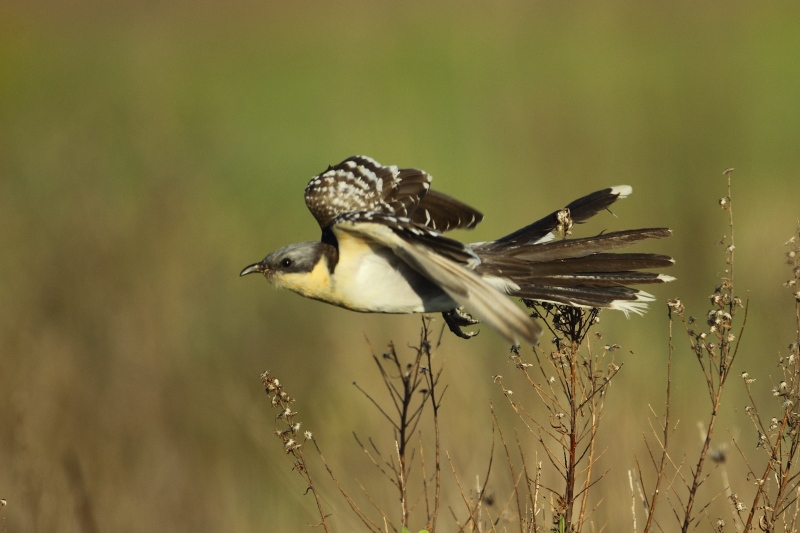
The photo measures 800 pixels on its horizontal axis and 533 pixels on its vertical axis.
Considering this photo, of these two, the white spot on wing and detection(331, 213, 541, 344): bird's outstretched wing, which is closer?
detection(331, 213, 541, 344): bird's outstretched wing

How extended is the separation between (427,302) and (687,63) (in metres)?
11.4

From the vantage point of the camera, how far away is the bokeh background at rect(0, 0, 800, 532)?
638 centimetres

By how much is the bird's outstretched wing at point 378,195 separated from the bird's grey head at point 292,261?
65 centimetres

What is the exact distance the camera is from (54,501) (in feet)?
18.1

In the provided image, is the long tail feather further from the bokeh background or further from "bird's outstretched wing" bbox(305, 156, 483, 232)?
the bokeh background

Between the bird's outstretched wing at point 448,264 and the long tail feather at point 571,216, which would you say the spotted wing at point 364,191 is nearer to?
the long tail feather at point 571,216

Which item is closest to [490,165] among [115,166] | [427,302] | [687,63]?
[687,63]

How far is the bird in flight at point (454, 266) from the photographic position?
3.37 metres

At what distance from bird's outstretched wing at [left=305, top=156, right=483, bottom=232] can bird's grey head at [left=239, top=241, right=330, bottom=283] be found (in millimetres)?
645

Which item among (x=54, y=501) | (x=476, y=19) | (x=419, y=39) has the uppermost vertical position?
(x=476, y=19)

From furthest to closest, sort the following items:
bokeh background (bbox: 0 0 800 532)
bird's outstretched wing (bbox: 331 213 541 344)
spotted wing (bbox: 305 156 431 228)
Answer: bokeh background (bbox: 0 0 800 532), spotted wing (bbox: 305 156 431 228), bird's outstretched wing (bbox: 331 213 541 344)

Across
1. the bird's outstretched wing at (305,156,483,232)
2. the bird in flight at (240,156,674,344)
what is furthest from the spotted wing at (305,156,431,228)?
the bird in flight at (240,156,674,344)

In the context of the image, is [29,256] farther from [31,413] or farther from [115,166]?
[31,413]

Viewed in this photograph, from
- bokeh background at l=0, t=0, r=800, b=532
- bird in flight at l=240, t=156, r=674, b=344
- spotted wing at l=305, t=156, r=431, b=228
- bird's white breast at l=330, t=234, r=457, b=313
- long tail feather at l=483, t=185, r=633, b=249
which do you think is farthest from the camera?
bokeh background at l=0, t=0, r=800, b=532
